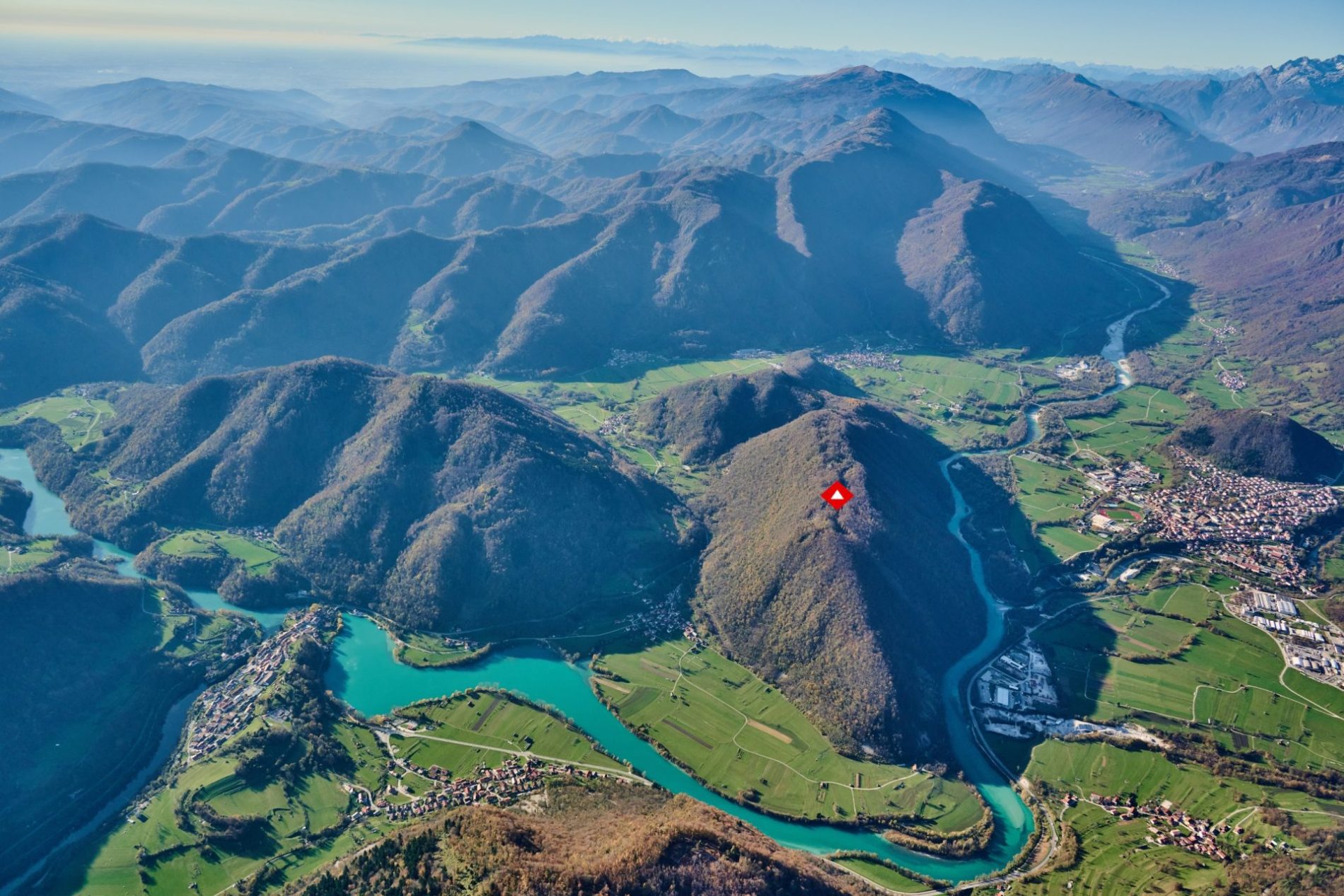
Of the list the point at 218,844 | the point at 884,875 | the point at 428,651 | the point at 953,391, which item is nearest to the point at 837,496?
the point at 884,875

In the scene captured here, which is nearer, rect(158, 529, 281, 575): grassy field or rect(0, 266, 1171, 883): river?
rect(0, 266, 1171, 883): river

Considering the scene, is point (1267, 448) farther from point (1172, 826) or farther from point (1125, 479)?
point (1172, 826)

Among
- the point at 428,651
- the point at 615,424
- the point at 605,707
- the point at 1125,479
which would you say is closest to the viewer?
the point at 605,707

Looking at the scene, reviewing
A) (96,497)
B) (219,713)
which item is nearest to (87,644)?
(219,713)

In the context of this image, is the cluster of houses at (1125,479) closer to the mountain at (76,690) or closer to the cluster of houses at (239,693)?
the cluster of houses at (239,693)

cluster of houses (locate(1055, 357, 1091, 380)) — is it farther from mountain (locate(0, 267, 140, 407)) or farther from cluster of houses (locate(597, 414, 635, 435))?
mountain (locate(0, 267, 140, 407))

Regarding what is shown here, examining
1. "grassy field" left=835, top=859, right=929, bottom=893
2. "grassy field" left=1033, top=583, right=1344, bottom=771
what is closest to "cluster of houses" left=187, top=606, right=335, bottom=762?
"grassy field" left=835, top=859, right=929, bottom=893

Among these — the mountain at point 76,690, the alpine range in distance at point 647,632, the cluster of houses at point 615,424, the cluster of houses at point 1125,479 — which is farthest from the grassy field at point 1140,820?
the cluster of houses at point 615,424

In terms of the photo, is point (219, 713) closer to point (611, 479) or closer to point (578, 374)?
point (611, 479)
